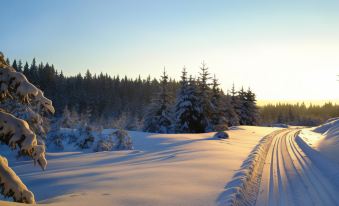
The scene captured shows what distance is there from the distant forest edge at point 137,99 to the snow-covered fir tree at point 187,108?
0.39ft

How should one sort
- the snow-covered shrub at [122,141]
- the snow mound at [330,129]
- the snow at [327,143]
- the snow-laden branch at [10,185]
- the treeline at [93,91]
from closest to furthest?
the snow-laden branch at [10,185], the snow at [327,143], the snow-covered shrub at [122,141], the snow mound at [330,129], the treeline at [93,91]

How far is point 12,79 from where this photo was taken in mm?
5141

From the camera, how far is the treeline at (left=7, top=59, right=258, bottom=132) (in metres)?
38.9

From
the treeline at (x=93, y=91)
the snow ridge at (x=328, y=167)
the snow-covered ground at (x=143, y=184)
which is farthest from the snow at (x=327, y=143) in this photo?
the treeline at (x=93, y=91)

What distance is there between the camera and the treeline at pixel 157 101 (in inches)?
1531

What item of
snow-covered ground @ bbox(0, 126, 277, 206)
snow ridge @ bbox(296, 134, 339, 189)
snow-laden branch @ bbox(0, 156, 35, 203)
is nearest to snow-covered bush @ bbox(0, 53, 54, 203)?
snow-laden branch @ bbox(0, 156, 35, 203)

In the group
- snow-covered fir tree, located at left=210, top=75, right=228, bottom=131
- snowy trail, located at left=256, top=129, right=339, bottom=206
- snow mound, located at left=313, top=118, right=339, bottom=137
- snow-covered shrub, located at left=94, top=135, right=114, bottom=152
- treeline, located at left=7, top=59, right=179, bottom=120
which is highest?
treeline, located at left=7, top=59, right=179, bottom=120

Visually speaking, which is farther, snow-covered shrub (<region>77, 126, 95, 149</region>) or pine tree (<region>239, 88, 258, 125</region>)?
pine tree (<region>239, 88, 258, 125</region>)

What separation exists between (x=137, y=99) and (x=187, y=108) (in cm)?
8379

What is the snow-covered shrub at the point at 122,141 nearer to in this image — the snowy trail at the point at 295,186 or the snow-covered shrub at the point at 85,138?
the snow-covered shrub at the point at 85,138

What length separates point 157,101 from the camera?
4106cm

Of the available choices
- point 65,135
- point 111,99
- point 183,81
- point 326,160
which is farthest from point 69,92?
point 326,160

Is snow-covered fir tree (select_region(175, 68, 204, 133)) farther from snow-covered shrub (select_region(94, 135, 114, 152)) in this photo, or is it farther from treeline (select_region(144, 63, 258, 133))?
snow-covered shrub (select_region(94, 135, 114, 152))

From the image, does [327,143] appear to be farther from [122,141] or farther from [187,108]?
[187,108]
